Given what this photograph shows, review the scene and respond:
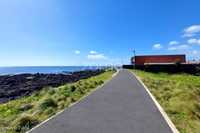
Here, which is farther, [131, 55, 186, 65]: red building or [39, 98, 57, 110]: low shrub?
[131, 55, 186, 65]: red building

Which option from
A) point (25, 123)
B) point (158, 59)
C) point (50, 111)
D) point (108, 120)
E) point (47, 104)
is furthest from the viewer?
point (158, 59)

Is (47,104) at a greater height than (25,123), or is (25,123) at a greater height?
(47,104)

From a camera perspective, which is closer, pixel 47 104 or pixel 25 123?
pixel 25 123

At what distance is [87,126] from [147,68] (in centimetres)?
5484

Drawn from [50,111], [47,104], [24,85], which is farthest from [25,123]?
[24,85]

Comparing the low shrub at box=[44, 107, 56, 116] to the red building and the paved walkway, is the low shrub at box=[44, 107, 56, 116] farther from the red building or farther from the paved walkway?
the red building

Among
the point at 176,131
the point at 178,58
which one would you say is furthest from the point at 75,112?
the point at 178,58

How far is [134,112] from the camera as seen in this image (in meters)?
9.44

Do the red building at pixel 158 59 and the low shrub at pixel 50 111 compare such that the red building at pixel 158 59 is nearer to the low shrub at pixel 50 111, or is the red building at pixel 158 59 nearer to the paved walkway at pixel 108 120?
the low shrub at pixel 50 111

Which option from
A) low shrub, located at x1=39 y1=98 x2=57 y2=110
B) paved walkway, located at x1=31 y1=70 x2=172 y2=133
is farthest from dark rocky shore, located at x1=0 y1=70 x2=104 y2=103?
paved walkway, located at x1=31 y1=70 x2=172 y2=133

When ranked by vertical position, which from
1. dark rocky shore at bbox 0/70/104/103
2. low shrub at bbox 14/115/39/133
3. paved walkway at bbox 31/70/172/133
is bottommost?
dark rocky shore at bbox 0/70/104/103

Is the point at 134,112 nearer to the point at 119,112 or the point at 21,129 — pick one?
the point at 119,112

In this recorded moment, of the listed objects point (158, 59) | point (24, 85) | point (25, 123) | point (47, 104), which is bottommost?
point (24, 85)

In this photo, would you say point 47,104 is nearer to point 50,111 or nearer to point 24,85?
point 50,111
